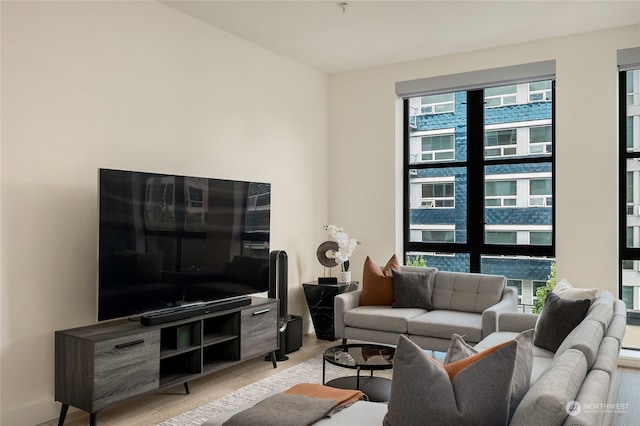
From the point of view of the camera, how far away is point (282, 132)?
537cm

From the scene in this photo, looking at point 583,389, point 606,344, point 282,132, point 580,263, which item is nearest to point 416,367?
point 583,389

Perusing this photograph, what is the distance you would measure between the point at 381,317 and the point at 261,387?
1203 mm

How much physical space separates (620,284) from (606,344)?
2.81 meters

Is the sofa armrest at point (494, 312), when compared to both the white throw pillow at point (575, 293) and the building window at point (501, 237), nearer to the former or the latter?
the white throw pillow at point (575, 293)

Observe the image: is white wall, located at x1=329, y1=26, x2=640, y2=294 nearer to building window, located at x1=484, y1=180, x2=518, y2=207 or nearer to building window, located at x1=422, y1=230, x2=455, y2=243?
building window, located at x1=484, y1=180, x2=518, y2=207

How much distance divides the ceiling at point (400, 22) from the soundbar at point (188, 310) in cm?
232

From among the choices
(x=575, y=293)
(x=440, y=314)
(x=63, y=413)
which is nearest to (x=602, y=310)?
(x=575, y=293)

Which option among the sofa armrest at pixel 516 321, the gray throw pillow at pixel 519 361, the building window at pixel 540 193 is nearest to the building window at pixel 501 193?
the building window at pixel 540 193

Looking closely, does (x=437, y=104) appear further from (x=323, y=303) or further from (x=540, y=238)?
(x=323, y=303)

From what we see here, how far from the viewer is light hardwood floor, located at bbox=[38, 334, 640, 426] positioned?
3.27m

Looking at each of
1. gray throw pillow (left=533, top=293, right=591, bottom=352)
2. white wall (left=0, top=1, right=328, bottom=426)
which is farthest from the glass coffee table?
white wall (left=0, top=1, right=328, bottom=426)

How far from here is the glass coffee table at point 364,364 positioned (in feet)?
10.6

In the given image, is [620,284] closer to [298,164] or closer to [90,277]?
[298,164]

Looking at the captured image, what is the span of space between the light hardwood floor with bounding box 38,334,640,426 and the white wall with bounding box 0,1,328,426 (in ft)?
1.29
